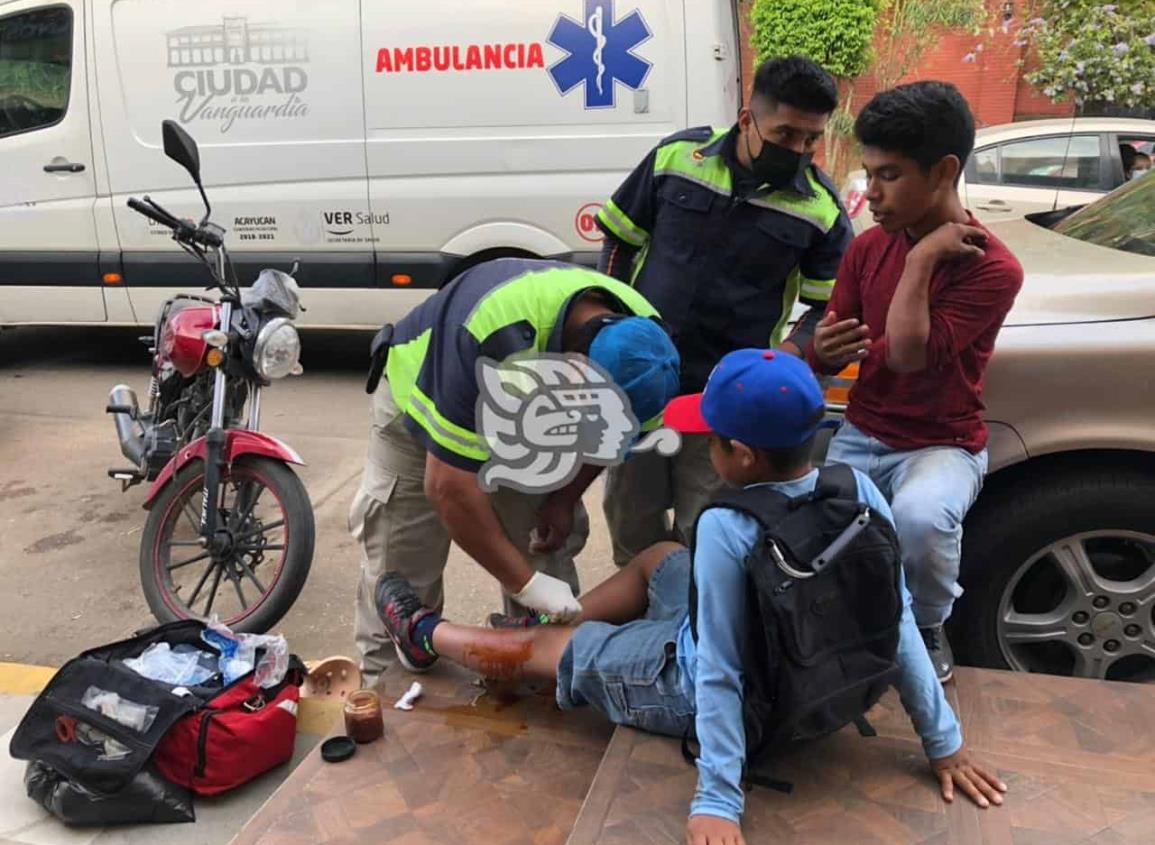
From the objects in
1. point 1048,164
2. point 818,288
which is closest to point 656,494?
point 818,288

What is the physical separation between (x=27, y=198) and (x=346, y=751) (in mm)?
5565

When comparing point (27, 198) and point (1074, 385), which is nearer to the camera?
point (1074, 385)

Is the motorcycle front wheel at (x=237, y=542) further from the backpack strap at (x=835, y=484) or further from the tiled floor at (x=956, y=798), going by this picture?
the backpack strap at (x=835, y=484)

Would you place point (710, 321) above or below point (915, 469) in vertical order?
above

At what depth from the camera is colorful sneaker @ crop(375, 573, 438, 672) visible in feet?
8.41

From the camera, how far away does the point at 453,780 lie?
2201mm

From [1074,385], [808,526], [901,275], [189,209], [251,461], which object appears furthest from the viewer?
[189,209]

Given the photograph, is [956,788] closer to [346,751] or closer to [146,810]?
[346,751]

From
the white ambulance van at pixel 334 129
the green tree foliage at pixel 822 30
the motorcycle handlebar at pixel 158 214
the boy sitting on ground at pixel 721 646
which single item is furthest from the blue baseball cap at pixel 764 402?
the green tree foliage at pixel 822 30

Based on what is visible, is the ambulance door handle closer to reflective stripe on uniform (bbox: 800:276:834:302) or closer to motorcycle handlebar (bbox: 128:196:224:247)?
motorcycle handlebar (bbox: 128:196:224:247)

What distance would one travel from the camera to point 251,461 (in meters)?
3.42

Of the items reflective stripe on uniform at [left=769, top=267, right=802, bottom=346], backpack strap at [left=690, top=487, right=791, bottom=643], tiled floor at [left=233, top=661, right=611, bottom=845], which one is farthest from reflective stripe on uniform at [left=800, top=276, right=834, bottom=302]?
tiled floor at [left=233, top=661, right=611, bottom=845]

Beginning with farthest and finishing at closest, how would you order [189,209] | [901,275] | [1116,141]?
[1116,141] → [189,209] → [901,275]

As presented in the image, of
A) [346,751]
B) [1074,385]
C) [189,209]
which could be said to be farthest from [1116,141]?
[346,751]
